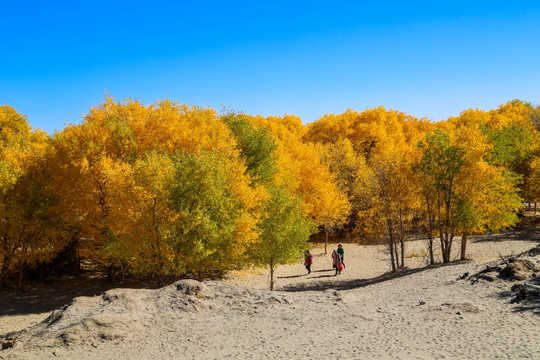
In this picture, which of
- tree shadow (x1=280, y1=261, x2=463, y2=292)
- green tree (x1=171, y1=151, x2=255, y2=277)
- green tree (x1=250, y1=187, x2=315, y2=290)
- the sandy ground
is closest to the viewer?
the sandy ground

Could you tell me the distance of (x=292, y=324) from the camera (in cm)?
1484

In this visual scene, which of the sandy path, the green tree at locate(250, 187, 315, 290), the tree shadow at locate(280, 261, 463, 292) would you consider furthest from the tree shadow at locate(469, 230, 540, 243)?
the green tree at locate(250, 187, 315, 290)

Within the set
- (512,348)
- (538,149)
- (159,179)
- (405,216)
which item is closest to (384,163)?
(405,216)

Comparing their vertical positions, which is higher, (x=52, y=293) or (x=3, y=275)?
(x=3, y=275)

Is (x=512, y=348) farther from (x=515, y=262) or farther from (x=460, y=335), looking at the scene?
(x=515, y=262)

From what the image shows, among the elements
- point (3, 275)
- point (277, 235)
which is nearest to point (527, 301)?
point (277, 235)

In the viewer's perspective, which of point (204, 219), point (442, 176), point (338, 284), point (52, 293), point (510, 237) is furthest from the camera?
point (510, 237)

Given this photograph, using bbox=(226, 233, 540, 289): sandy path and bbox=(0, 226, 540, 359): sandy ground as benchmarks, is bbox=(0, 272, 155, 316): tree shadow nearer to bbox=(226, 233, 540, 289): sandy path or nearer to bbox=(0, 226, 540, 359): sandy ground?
bbox=(0, 226, 540, 359): sandy ground

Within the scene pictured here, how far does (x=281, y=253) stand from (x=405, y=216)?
11.0m

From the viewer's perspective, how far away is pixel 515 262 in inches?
730

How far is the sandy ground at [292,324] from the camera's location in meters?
11.9

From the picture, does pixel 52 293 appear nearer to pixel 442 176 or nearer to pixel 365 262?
pixel 365 262

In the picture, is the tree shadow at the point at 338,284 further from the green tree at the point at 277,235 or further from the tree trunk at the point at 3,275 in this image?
the tree trunk at the point at 3,275

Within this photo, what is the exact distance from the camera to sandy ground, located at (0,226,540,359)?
11.9 metres
